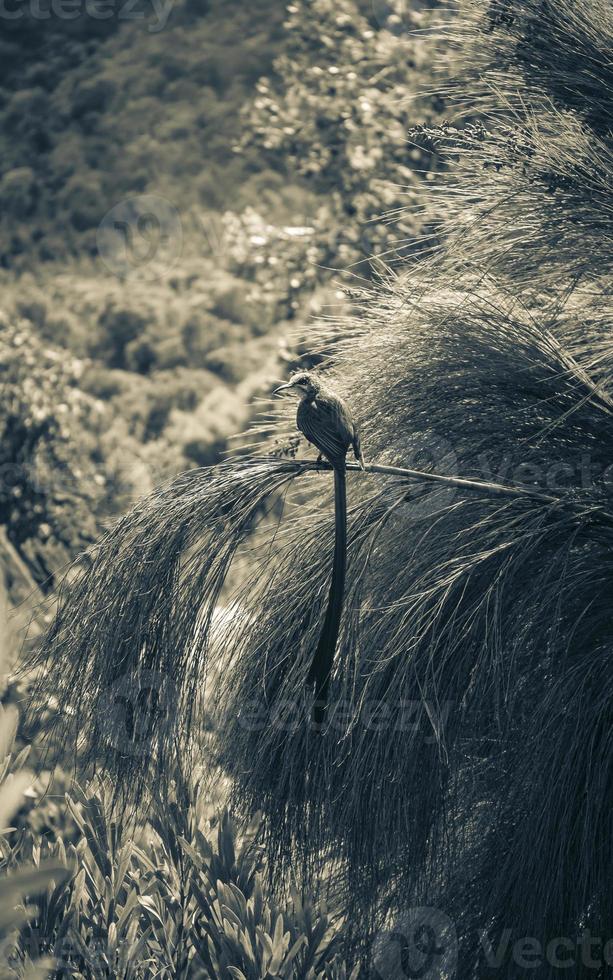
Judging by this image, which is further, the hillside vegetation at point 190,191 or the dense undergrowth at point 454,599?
the hillside vegetation at point 190,191

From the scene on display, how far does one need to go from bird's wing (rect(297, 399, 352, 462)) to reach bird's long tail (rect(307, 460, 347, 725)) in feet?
0.07

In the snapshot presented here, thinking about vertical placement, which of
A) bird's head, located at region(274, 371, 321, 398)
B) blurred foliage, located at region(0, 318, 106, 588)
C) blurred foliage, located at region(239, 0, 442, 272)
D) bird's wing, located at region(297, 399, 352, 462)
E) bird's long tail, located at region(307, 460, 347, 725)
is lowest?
blurred foliage, located at region(0, 318, 106, 588)

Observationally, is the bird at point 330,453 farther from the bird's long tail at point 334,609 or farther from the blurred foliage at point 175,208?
the blurred foliage at point 175,208

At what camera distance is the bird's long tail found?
2.85 feet

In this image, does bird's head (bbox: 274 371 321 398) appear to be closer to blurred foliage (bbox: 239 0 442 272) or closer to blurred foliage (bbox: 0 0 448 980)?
blurred foliage (bbox: 0 0 448 980)

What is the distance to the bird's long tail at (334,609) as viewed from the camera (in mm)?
869

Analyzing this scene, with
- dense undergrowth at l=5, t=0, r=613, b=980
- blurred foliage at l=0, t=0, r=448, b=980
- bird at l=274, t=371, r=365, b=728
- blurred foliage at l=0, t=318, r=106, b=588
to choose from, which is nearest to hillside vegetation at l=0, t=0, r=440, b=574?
blurred foliage at l=0, t=0, r=448, b=980

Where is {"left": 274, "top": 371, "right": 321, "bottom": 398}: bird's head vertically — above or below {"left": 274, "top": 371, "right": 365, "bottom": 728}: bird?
above

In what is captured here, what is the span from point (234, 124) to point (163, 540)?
3.69 metres

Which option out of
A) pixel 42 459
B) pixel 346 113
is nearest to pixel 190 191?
pixel 346 113

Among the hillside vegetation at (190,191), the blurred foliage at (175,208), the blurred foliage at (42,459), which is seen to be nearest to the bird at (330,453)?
the blurred foliage at (42,459)

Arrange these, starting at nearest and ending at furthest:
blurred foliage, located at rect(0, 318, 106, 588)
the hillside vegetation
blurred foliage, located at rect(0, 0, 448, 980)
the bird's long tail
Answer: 1. the bird's long tail
2. blurred foliage, located at rect(0, 318, 106, 588)
3. blurred foliage, located at rect(0, 0, 448, 980)
4. the hillside vegetation

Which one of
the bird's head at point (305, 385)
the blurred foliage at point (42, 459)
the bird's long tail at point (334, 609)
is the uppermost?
the bird's head at point (305, 385)

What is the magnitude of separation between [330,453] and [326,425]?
3 centimetres
